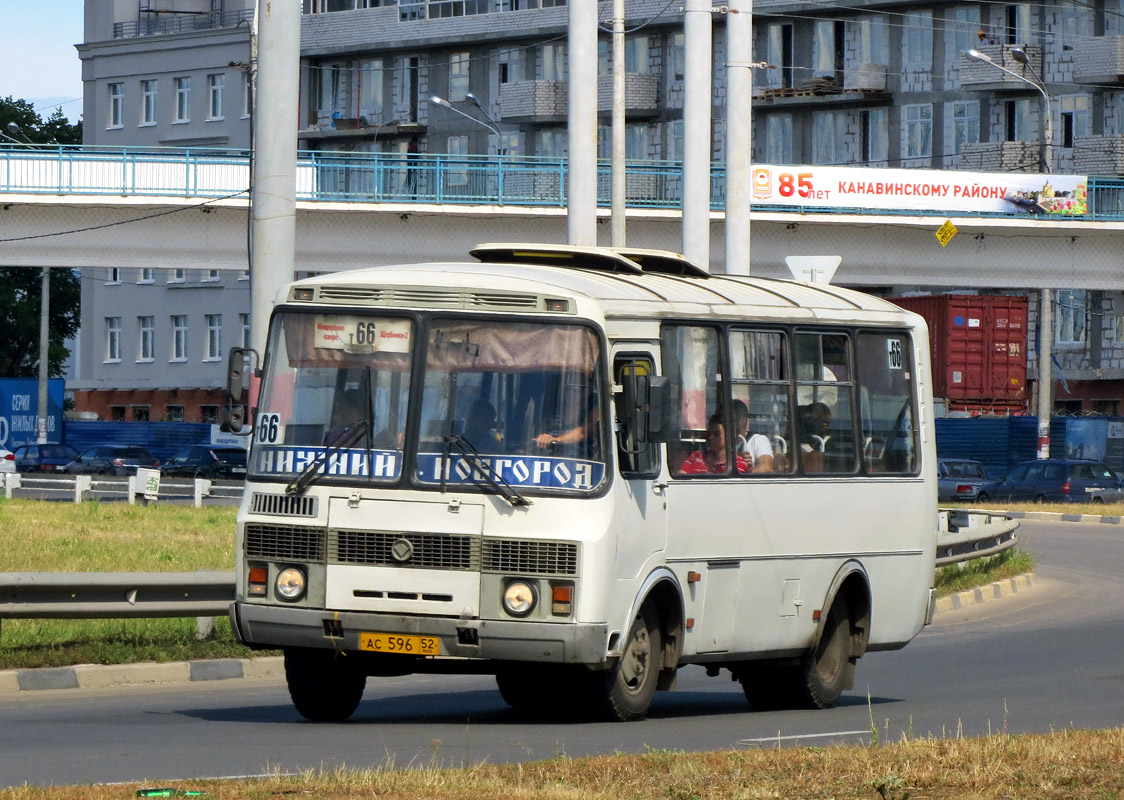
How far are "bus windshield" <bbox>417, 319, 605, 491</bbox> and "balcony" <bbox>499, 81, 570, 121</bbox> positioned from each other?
67.4 meters

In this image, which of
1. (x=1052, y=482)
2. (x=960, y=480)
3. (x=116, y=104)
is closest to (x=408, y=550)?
(x=1052, y=482)

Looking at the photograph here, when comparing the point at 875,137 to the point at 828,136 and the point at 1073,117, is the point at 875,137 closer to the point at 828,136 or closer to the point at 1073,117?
the point at 828,136

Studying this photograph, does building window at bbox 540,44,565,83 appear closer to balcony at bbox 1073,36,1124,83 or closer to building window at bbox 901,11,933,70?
building window at bbox 901,11,933,70

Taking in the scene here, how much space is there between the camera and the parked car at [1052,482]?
171ft

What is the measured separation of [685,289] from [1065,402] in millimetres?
60608

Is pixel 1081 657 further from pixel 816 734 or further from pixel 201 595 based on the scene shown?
pixel 201 595

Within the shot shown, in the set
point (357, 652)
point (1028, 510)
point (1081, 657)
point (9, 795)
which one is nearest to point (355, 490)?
point (357, 652)

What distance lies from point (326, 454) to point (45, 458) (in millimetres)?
55332

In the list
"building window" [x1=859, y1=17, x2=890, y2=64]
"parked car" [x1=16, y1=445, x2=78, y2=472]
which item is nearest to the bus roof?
"parked car" [x1=16, y1=445, x2=78, y2=472]

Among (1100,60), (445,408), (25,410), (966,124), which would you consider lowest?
(445,408)

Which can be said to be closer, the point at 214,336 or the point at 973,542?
the point at 973,542

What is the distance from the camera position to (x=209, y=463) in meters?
59.2

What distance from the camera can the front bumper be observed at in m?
10.7

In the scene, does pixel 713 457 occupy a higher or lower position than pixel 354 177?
lower
